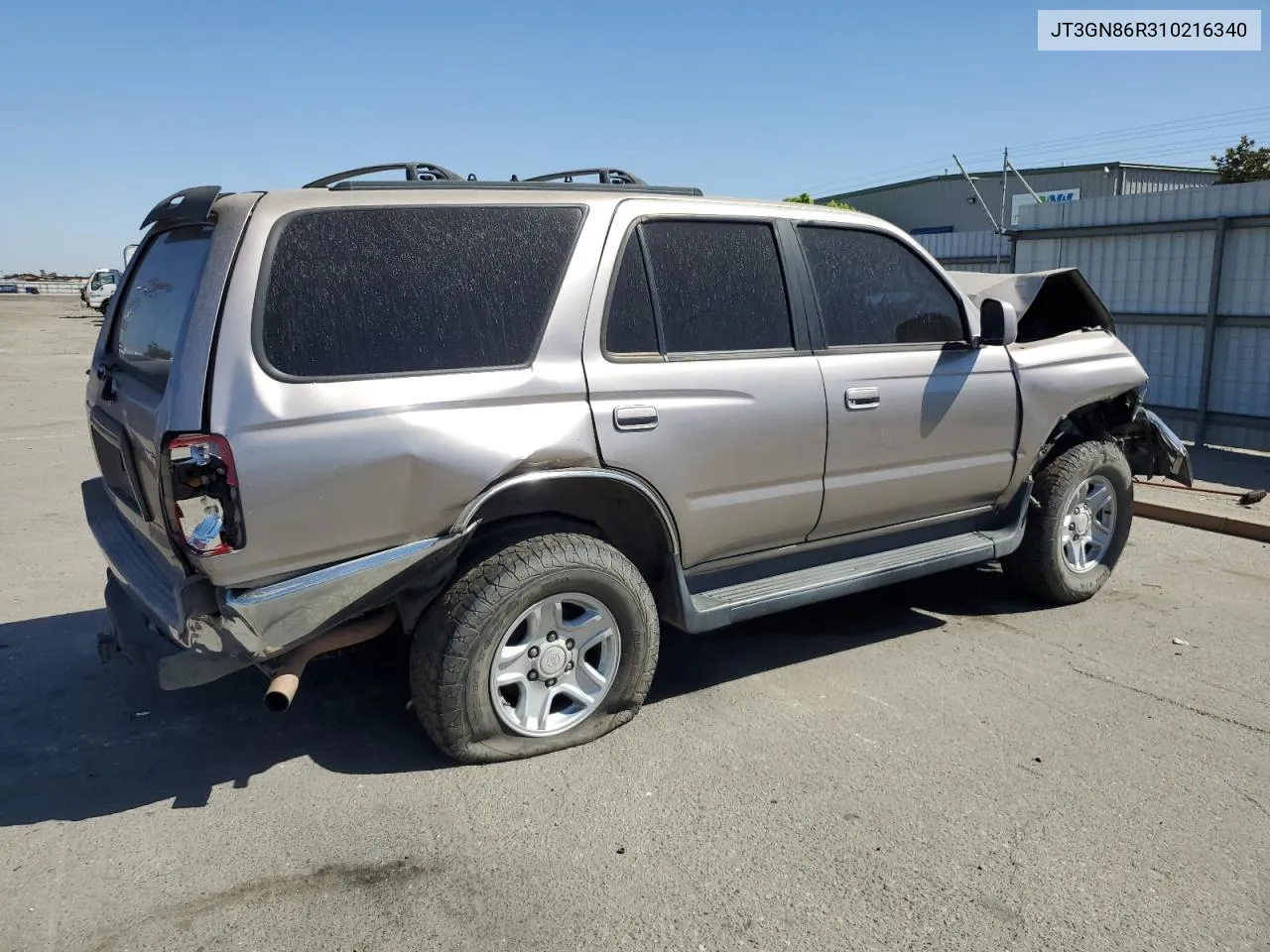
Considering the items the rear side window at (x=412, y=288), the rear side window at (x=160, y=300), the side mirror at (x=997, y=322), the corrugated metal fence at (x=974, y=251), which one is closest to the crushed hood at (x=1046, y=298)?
the side mirror at (x=997, y=322)

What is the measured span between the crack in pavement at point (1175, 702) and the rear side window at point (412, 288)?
9.51 ft

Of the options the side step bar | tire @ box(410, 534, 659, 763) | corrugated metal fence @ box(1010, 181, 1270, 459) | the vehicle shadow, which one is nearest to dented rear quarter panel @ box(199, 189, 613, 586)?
tire @ box(410, 534, 659, 763)

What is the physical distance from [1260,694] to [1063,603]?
122 centimetres

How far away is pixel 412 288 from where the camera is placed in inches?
135

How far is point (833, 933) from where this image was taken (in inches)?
108

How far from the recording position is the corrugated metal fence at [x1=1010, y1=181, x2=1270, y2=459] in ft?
32.0

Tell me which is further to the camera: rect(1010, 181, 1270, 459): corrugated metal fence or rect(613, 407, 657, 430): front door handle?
rect(1010, 181, 1270, 459): corrugated metal fence

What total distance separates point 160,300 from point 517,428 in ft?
4.80

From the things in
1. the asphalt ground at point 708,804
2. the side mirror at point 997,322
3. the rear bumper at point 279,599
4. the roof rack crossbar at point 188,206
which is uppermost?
the roof rack crossbar at point 188,206

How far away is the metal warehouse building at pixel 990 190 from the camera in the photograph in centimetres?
3689

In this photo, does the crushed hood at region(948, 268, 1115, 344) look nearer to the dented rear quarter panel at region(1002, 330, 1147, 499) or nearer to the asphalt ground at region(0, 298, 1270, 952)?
the dented rear quarter panel at region(1002, 330, 1147, 499)

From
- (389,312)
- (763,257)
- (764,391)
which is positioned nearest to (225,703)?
(389,312)

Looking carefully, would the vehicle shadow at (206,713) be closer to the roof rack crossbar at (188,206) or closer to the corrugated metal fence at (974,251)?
the roof rack crossbar at (188,206)

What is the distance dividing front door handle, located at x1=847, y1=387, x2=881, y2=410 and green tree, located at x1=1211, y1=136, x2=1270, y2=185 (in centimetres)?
3176
